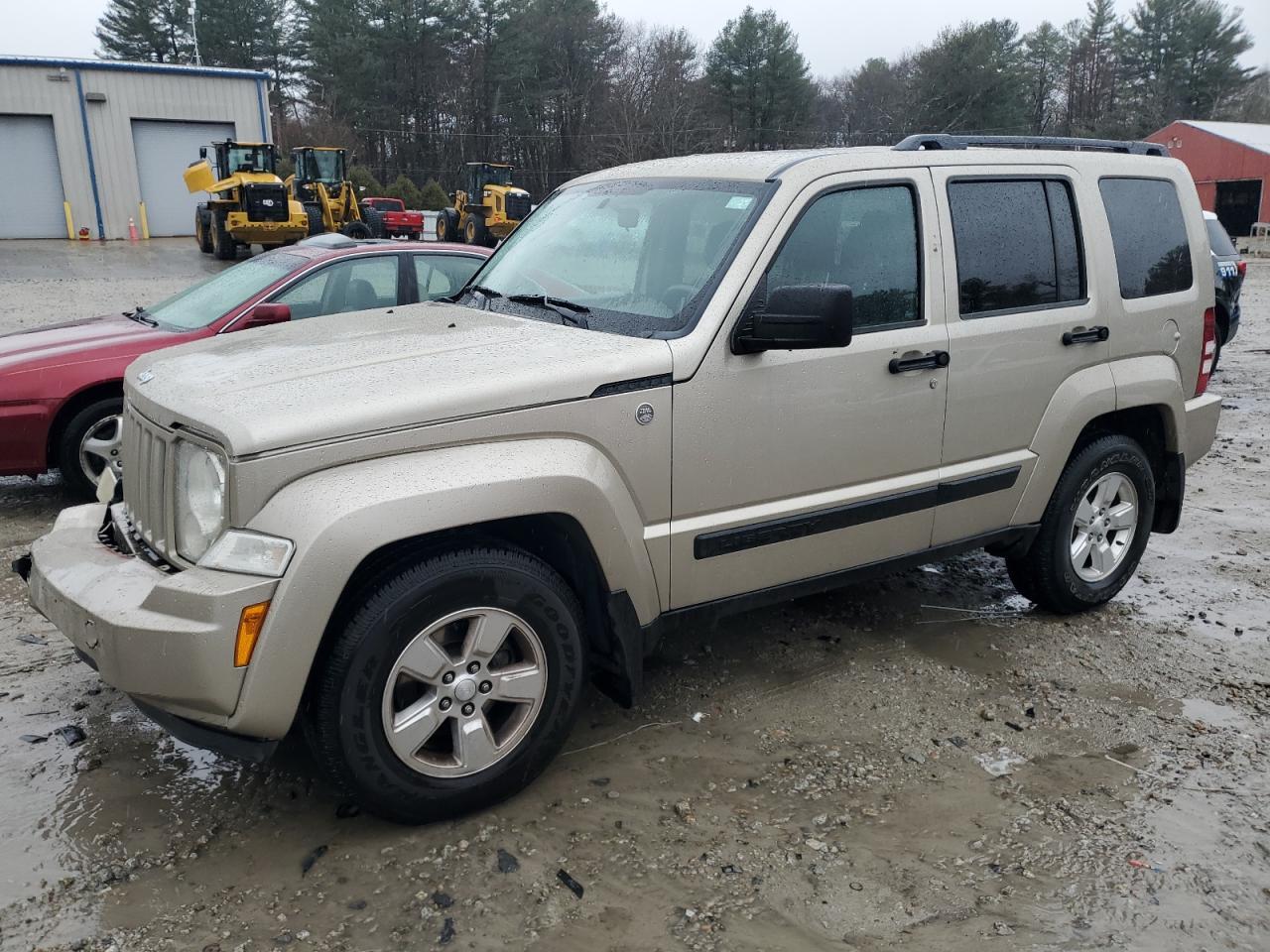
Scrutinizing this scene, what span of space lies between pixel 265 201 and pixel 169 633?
81.3 ft

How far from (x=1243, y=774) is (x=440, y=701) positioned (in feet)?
8.91

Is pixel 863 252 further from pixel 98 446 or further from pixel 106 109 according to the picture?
pixel 106 109

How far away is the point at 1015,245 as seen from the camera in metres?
4.18

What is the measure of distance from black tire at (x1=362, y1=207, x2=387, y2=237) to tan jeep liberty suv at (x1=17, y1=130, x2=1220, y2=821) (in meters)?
26.3

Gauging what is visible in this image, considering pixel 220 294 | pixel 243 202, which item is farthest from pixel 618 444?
pixel 243 202

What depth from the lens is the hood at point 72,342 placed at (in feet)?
19.5

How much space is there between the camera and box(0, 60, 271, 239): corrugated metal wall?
31984 mm

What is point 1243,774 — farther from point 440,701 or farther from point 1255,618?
point 440,701

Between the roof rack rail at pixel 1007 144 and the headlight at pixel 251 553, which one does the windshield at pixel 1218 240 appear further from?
the headlight at pixel 251 553

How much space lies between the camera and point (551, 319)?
372 centimetres

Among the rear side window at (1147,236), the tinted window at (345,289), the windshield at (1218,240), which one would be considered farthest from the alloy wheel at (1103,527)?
the windshield at (1218,240)

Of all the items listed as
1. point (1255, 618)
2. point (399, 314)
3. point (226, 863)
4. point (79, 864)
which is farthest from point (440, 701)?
point (1255, 618)

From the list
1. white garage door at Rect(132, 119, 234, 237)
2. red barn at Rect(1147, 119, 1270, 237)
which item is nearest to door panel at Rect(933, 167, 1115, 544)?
white garage door at Rect(132, 119, 234, 237)

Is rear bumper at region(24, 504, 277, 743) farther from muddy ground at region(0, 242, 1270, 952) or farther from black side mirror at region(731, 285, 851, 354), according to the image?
black side mirror at region(731, 285, 851, 354)
